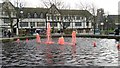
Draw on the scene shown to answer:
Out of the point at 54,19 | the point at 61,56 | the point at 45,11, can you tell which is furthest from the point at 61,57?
the point at 45,11

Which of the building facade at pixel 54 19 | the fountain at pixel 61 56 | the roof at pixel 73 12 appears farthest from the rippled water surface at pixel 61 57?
the roof at pixel 73 12

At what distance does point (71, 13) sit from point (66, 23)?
7.22 metres

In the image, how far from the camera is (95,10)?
9144 cm

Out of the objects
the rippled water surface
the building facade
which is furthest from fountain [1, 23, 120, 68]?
the building facade

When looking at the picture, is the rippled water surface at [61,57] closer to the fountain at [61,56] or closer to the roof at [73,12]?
the fountain at [61,56]

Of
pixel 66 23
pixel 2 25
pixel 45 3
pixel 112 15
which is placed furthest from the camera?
pixel 112 15

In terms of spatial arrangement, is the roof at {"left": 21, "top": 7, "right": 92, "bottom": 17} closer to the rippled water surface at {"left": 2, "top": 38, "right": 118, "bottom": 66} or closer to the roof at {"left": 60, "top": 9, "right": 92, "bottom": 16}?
the roof at {"left": 60, "top": 9, "right": 92, "bottom": 16}

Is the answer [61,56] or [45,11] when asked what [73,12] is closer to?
[45,11]

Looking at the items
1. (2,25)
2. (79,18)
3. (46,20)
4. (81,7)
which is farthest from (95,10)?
(2,25)

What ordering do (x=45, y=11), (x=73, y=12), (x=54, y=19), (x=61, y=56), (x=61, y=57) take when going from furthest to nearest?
(x=73, y=12) → (x=45, y=11) → (x=54, y=19) → (x=61, y=56) → (x=61, y=57)

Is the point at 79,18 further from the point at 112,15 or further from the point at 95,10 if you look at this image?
the point at 112,15

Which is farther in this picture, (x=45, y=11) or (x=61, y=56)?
(x=45, y=11)

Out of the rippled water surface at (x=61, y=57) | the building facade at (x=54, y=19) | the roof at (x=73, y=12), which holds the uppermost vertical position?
the roof at (x=73, y=12)

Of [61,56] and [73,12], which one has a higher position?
[73,12]
